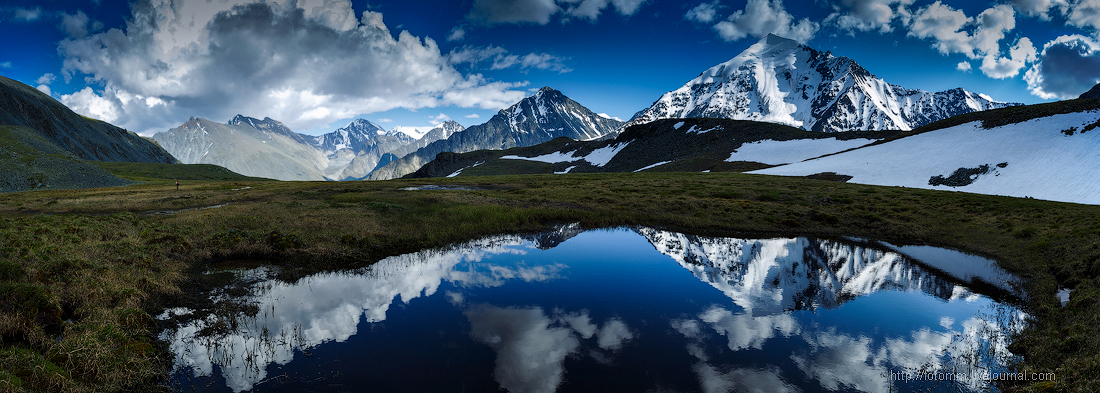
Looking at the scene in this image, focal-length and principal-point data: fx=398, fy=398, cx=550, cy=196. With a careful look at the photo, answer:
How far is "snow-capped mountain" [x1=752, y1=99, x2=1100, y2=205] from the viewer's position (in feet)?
153

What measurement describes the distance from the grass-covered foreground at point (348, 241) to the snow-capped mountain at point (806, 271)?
238 centimetres

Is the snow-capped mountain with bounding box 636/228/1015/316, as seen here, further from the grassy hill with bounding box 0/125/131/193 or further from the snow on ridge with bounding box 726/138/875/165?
the grassy hill with bounding box 0/125/131/193

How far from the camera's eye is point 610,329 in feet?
41.7

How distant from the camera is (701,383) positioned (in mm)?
9609

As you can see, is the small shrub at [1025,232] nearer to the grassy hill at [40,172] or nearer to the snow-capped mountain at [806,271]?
the snow-capped mountain at [806,271]

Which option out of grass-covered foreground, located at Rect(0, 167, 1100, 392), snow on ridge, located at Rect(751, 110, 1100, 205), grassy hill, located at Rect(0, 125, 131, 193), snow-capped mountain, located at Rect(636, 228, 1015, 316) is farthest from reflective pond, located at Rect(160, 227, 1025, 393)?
grassy hill, located at Rect(0, 125, 131, 193)

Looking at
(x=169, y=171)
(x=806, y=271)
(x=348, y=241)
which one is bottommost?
(x=806, y=271)

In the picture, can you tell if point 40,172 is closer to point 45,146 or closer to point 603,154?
point 45,146

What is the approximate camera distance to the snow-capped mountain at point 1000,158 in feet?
153

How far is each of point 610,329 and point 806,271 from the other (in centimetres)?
1273

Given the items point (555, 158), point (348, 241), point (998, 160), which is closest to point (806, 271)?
point (348, 241)

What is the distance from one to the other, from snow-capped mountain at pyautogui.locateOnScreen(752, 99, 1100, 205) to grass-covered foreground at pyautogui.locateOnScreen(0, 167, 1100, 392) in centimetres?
1619

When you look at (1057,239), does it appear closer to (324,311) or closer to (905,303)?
(905,303)

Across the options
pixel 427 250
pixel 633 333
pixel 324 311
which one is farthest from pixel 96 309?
pixel 633 333
